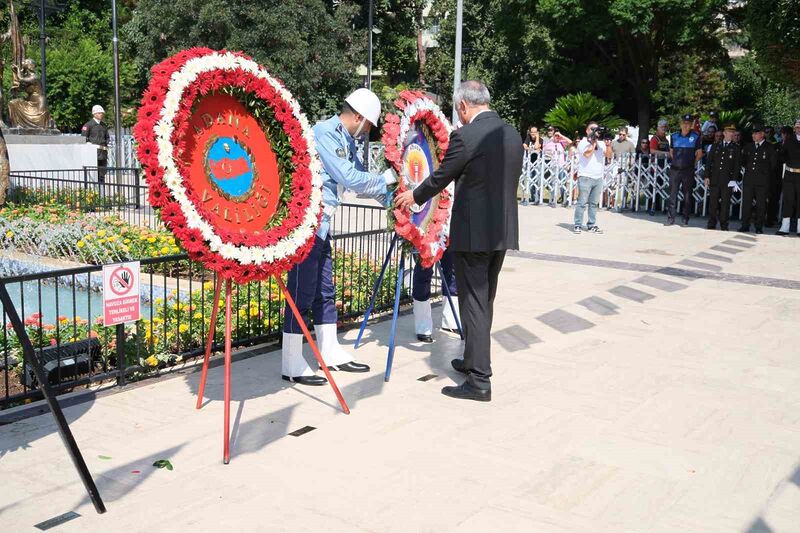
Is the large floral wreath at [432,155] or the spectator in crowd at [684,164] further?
the spectator in crowd at [684,164]

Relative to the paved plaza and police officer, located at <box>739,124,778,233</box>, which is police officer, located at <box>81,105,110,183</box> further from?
the paved plaza

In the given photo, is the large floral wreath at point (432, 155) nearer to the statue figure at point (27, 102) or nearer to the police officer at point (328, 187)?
the police officer at point (328, 187)

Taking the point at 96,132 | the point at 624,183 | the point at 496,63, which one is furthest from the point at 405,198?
the point at 496,63

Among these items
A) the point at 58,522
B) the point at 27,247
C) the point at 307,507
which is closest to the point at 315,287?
the point at 307,507

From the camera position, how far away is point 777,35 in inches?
602

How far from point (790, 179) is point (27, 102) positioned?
1763cm

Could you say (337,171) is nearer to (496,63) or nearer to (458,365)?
(458,365)

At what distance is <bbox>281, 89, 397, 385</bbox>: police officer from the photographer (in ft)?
20.2

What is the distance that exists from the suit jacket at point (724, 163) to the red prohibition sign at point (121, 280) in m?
13.7

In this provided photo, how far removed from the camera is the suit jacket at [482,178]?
231 inches

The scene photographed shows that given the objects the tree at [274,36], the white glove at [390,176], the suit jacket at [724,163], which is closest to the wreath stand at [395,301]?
the white glove at [390,176]

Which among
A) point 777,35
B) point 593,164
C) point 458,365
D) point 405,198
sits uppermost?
point 777,35

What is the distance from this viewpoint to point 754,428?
18.5 ft

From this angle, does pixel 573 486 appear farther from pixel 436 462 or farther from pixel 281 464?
pixel 281 464
